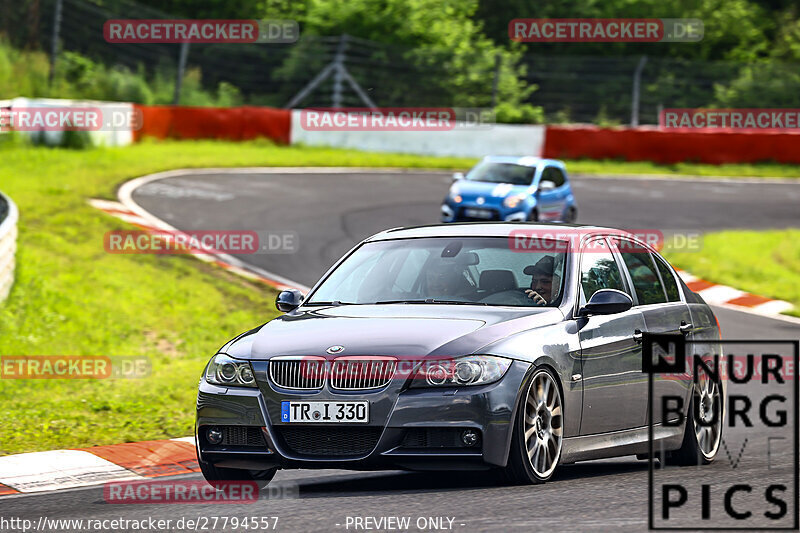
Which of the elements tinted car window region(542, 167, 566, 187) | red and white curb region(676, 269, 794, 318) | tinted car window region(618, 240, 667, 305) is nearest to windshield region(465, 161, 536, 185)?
tinted car window region(542, 167, 566, 187)

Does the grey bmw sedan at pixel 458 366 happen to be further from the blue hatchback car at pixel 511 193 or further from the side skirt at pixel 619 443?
the blue hatchback car at pixel 511 193

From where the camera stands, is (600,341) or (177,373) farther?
(177,373)

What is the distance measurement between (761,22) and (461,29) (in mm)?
14630

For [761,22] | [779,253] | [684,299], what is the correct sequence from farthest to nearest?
1. [761,22]
2. [779,253]
3. [684,299]

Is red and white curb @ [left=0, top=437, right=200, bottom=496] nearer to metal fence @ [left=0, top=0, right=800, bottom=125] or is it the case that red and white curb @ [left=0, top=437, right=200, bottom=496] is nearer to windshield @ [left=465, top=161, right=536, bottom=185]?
windshield @ [left=465, top=161, right=536, bottom=185]

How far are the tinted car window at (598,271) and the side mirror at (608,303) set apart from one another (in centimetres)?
31

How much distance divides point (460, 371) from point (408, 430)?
389mm

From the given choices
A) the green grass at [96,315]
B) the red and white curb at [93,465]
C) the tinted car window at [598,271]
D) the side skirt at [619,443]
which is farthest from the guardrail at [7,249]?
the side skirt at [619,443]

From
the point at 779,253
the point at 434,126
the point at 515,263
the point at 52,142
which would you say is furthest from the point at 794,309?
the point at 434,126

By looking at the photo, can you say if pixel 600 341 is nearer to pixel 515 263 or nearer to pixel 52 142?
pixel 515 263

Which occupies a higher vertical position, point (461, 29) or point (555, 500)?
point (461, 29)

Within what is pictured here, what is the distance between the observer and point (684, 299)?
8945mm

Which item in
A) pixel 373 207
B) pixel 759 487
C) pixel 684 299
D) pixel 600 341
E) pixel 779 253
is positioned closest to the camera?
pixel 759 487

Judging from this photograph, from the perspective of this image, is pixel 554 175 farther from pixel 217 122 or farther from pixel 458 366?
pixel 458 366
